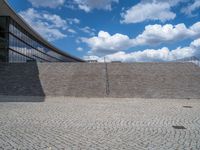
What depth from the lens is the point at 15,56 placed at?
34906mm

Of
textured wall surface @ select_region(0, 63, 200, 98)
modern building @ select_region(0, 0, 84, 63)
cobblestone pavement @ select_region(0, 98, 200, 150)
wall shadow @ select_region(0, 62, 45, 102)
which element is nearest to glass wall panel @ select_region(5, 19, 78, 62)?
modern building @ select_region(0, 0, 84, 63)

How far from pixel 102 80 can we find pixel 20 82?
8.22 meters

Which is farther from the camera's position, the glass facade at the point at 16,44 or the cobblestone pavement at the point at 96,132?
the glass facade at the point at 16,44

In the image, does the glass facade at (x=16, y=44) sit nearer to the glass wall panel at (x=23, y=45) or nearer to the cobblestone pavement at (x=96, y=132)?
the glass wall panel at (x=23, y=45)

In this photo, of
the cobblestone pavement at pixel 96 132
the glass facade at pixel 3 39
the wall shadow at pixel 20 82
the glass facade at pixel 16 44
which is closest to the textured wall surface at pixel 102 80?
the wall shadow at pixel 20 82

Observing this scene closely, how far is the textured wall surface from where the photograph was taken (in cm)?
2073

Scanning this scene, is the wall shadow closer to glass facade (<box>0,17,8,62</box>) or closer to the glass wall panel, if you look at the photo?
glass facade (<box>0,17,8,62</box>)

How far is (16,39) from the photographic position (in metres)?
35.6

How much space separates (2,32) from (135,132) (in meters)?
30.4

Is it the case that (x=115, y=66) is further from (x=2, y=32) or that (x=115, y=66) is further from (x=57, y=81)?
(x=2, y=32)

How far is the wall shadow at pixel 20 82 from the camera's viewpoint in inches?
798

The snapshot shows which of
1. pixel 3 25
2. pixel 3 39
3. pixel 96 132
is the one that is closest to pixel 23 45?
pixel 3 25

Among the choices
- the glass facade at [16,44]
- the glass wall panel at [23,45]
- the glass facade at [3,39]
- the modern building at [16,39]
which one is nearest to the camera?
the glass facade at [3,39]

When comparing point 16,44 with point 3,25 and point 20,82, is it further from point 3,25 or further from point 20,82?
point 20,82
